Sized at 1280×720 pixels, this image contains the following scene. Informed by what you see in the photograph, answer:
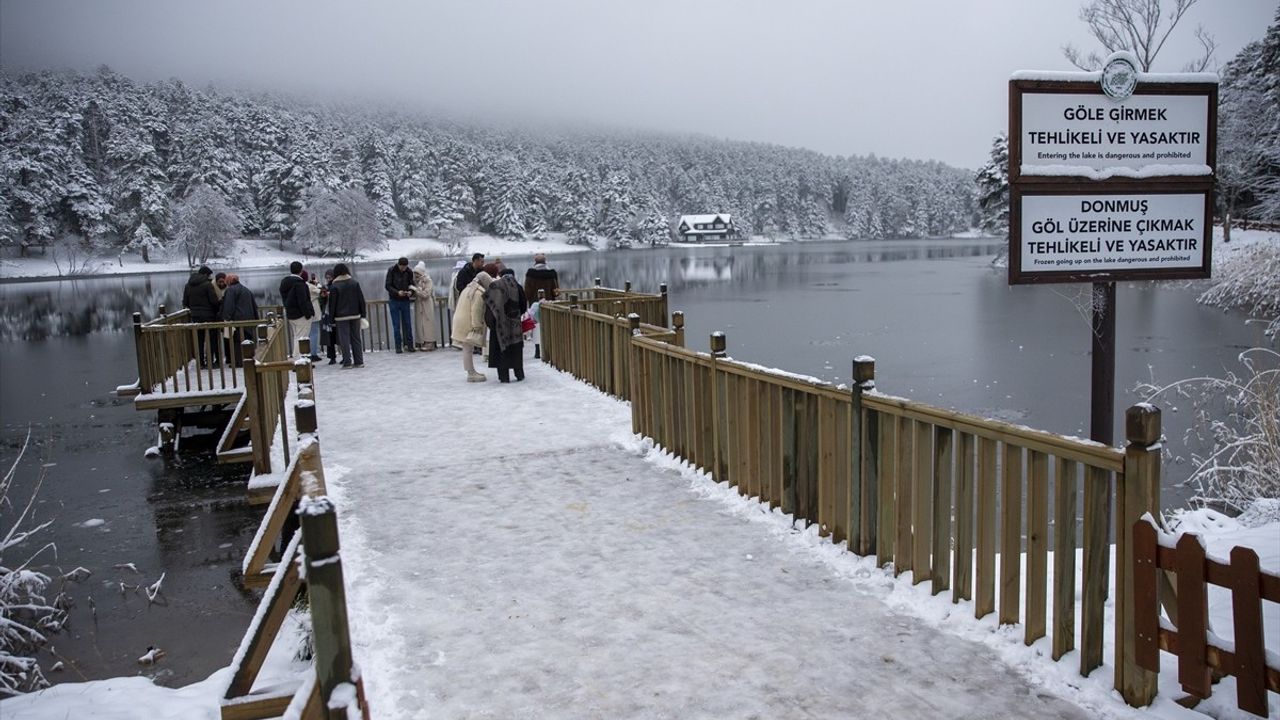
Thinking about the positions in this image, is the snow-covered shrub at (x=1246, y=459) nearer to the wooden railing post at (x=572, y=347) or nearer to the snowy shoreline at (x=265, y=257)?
the wooden railing post at (x=572, y=347)

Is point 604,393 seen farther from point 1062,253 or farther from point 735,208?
point 735,208

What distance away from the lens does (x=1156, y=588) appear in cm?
377

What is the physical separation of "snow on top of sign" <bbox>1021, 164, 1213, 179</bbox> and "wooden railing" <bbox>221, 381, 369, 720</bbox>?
15.0 ft

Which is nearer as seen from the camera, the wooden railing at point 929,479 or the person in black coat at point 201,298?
the wooden railing at point 929,479

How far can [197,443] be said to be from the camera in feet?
47.2

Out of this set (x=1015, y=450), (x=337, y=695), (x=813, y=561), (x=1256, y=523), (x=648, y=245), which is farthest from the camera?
(x=648, y=245)

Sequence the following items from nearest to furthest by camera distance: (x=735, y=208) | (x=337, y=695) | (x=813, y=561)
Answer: (x=337, y=695), (x=813, y=561), (x=735, y=208)

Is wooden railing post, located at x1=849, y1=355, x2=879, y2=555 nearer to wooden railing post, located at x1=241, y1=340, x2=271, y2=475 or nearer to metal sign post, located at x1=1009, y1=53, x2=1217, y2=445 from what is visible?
metal sign post, located at x1=1009, y1=53, x2=1217, y2=445

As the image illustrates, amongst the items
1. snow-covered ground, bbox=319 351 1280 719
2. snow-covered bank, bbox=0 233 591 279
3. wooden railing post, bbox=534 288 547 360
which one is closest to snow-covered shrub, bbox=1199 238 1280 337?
wooden railing post, bbox=534 288 547 360

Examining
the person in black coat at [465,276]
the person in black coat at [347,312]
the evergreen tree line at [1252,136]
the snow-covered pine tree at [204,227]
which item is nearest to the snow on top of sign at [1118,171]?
the person in black coat at [465,276]

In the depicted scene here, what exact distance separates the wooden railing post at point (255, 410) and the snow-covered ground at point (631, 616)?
1.06m

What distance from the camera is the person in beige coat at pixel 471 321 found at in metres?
13.2

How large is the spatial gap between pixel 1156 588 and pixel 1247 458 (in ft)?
33.7

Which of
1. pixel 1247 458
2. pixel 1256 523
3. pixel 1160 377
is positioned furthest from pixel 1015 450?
pixel 1160 377
